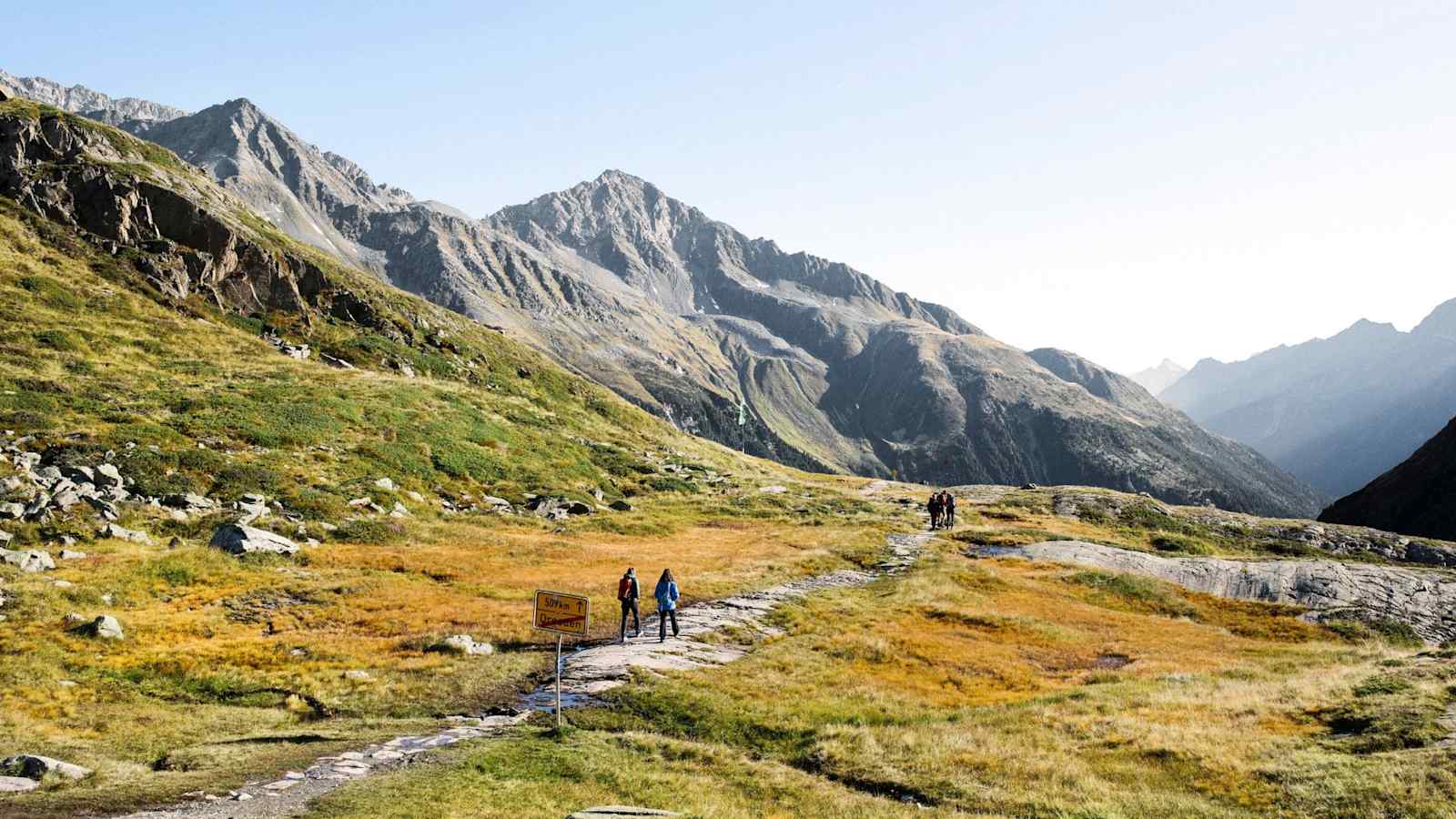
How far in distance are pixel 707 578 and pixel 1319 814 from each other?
3297 cm

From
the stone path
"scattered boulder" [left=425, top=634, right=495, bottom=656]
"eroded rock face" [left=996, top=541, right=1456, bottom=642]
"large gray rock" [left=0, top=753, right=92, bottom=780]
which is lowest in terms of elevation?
"eroded rock face" [left=996, top=541, right=1456, bottom=642]

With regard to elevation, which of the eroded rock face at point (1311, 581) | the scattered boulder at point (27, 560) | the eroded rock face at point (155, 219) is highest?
the eroded rock face at point (155, 219)

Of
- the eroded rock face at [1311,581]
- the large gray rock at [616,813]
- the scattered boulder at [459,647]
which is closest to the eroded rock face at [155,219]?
the scattered boulder at [459,647]

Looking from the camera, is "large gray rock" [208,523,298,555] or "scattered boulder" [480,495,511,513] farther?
"scattered boulder" [480,495,511,513]

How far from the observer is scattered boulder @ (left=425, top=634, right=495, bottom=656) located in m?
26.8

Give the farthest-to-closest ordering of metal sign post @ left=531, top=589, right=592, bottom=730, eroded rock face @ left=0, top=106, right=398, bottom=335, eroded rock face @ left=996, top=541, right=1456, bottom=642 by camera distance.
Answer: eroded rock face @ left=0, top=106, right=398, bottom=335, eroded rock face @ left=996, top=541, right=1456, bottom=642, metal sign post @ left=531, top=589, right=592, bottom=730

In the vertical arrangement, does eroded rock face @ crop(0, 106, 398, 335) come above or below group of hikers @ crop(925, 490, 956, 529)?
above

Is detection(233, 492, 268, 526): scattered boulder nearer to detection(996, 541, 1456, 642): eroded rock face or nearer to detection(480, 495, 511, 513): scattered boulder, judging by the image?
detection(480, 495, 511, 513): scattered boulder

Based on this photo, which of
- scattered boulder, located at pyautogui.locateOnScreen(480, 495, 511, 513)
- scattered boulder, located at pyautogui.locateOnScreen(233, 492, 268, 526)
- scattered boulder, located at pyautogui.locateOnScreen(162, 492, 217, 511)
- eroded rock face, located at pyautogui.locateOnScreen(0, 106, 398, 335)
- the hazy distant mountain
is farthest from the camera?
the hazy distant mountain

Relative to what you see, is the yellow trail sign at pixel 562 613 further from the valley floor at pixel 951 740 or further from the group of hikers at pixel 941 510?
the group of hikers at pixel 941 510

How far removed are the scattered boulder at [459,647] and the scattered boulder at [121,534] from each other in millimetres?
22378

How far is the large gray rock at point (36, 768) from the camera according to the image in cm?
1399

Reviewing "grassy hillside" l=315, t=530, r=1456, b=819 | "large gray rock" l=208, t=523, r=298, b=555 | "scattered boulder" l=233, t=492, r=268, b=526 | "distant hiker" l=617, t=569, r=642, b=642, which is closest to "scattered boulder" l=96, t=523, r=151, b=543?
"large gray rock" l=208, t=523, r=298, b=555

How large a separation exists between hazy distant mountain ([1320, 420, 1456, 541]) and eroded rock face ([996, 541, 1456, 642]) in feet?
241
